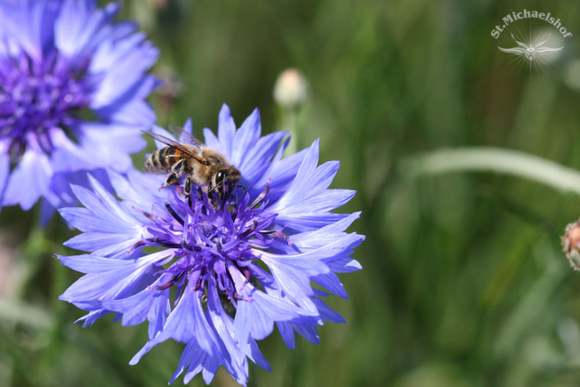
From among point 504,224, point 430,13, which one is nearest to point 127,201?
point 504,224

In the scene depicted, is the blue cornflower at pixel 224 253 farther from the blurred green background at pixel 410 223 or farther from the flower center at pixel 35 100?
the flower center at pixel 35 100

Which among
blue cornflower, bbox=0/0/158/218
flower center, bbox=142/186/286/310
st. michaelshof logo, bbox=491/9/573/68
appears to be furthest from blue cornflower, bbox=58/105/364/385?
st. michaelshof logo, bbox=491/9/573/68

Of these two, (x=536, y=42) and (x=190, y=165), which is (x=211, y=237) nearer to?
(x=190, y=165)

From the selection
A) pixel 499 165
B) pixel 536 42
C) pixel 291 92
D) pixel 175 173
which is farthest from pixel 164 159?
pixel 536 42

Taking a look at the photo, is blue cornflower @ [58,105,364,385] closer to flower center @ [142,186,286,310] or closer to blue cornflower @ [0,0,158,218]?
flower center @ [142,186,286,310]

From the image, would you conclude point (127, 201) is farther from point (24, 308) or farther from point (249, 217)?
point (24, 308)
